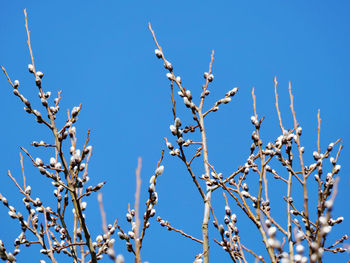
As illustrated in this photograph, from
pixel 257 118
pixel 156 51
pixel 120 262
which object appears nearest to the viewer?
pixel 120 262

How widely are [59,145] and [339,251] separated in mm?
3341

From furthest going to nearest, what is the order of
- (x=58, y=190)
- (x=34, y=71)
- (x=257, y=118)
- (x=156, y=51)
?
(x=156, y=51) < (x=58, y=190) < (x=34, y=71) < (x=257, y=118)

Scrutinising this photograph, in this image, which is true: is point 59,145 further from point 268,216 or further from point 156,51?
point 268,216

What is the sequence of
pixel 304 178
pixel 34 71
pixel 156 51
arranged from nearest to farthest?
pixel 304 178 < pixel 34 71 < pixel 156 51

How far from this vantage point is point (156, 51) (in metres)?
4.22

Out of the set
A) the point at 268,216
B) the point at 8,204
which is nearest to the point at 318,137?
the point at 268,216

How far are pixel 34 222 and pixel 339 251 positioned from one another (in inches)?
140

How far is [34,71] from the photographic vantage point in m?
3.48

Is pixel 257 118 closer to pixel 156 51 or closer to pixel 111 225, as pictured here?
pixel 156 51

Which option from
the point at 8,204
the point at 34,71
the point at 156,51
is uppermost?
the point at 156,51

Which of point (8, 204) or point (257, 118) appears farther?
point (8, 204)

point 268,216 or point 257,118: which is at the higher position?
point 257,118

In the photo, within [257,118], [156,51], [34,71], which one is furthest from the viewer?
[156,51]

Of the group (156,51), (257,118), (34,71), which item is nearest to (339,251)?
(257,118)
